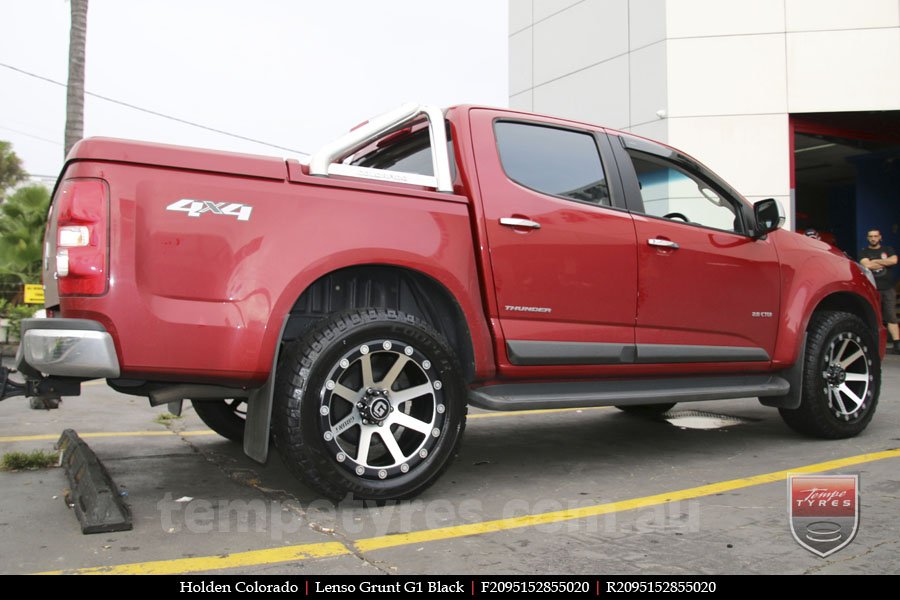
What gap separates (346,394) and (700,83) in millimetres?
11250

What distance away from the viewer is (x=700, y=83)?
12.8 metres

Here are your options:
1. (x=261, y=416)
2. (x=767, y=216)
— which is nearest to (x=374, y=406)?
(x=261, y=416)

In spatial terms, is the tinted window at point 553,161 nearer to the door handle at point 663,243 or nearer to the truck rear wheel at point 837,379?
the door handle at point 663,243

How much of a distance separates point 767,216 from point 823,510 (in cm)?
213

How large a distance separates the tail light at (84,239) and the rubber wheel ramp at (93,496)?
0.91 meters

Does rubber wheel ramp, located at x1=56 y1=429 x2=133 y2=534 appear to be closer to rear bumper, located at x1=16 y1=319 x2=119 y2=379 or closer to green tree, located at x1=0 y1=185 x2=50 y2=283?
rear bumper, located at x1=16 y1=319 x2=119 y2=379

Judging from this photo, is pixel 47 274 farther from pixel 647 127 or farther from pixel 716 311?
pixel 647 127

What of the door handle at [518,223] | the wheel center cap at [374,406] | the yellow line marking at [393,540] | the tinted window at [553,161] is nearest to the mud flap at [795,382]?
the yellow line marking at [393,540]

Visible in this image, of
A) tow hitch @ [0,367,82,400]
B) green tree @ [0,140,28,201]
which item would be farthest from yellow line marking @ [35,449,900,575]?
green tree @ [0,140,28,201]

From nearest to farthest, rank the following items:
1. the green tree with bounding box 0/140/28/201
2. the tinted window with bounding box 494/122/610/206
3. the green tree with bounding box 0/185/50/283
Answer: the tinted window with bounding box 494/122/610/206 < the green tree with bounding box 0/185/50/283 < the green tree with bounding box 0/140/28/201

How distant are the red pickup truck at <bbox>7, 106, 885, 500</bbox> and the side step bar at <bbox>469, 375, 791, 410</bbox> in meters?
0.02

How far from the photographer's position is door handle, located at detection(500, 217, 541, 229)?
150 inches

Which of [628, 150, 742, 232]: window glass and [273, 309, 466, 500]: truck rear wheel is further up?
[628, 150, 742, 232]: window glass

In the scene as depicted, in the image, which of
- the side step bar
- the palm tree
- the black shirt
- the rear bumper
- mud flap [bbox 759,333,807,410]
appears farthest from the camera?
the palm tree
